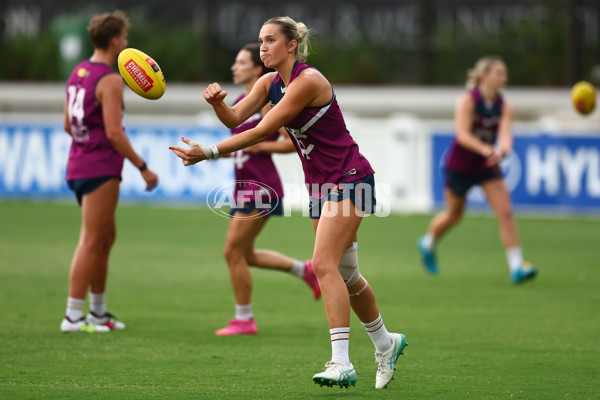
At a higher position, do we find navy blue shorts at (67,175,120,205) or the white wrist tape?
the white wrist tape

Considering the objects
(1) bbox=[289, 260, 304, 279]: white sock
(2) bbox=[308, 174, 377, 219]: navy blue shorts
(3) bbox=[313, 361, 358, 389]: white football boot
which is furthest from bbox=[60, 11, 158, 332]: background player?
(3) bbox=[313, 361, 358, 389]: white football boot

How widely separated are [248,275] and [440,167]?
9819 millimetres

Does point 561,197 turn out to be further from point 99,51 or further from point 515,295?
point 99,51

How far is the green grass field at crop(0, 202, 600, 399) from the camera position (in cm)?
610

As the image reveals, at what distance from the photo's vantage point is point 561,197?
16938 millimetres

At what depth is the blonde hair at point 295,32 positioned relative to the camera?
608 cm

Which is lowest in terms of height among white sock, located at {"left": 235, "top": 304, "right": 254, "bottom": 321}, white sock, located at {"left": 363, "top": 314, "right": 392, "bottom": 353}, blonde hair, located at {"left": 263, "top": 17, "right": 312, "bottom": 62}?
white sock, located at {"left": 235, "top": 304, "right": 254, "bottom": 321}

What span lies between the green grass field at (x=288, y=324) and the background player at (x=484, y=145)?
73 centimetres

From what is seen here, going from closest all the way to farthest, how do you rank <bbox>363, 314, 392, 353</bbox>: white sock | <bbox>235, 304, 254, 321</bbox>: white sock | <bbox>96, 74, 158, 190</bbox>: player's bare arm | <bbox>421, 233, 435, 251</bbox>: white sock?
<bbox>363, 314, 392, 353</bbox>: white sock → <bbox>96, 74, 158, 190</bbox>: player's bare arm → <bbox>235, 304, 254, 321</bbox>: white sock → <bbox>421, 233, 435, 251</bbox>: white sock

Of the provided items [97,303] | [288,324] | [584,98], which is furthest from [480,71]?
[97,303]

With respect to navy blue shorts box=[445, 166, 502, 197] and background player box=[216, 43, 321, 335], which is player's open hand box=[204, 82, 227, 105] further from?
navy blue shorts box=[445, 166, 502, 197]

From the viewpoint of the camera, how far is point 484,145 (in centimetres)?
1070

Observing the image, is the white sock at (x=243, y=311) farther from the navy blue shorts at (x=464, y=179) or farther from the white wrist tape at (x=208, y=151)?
the navy blue shorts at (x=464, y=179)

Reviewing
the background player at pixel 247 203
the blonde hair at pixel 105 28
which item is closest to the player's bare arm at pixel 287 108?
the background player at pixel 247 203
